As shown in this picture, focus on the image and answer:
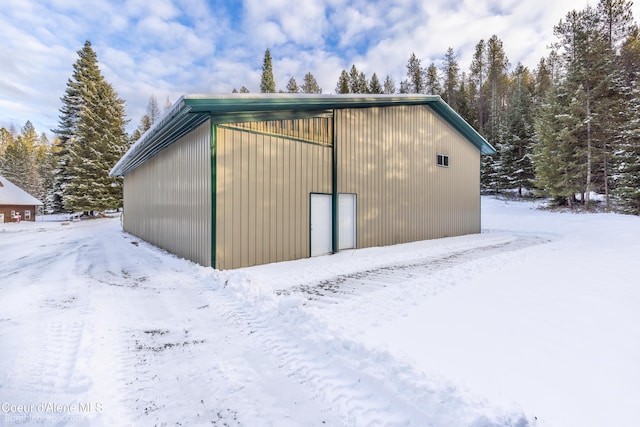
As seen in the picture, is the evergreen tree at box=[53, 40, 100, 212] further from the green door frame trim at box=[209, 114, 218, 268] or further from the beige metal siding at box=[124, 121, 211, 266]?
the green door frame trim at box=[209, 114, 218, 268]

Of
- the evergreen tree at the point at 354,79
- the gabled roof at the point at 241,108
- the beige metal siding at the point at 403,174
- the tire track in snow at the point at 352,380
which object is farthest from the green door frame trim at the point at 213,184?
the evergreen tree at the point at 354,79

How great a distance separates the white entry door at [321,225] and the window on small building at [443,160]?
258 inches

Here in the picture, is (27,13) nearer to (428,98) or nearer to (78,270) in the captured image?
(78,270)

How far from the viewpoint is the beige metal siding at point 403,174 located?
9.35 m

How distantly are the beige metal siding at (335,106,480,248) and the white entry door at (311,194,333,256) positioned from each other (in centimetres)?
80

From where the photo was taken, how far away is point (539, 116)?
947 inches

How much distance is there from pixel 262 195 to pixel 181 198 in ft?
9.36

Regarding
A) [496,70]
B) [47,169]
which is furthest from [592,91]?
[47,169]

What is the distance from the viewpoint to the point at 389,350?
2.72 m

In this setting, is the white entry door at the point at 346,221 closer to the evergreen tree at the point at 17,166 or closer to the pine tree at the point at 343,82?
the pine tree at the point at 343,82

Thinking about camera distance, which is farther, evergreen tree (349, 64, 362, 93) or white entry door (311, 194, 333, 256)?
evergreen tree (349, 64, 362, 93)

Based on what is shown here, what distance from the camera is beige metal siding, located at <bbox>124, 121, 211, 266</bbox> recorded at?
677 centimetres

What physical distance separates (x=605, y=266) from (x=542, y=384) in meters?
6.16

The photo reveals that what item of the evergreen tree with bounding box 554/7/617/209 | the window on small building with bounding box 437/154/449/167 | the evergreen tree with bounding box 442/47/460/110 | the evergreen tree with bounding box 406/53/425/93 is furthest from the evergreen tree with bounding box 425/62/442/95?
the window on small building with bounding box 437/154/449/167
